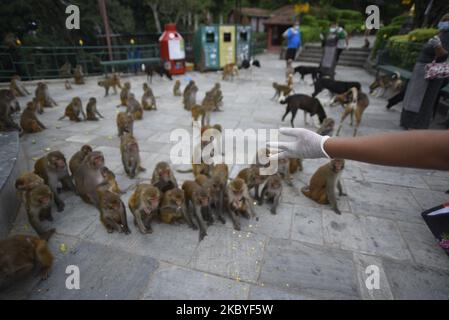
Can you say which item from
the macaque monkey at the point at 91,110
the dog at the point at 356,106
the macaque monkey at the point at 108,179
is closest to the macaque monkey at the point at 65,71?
the macaque monkey at the point at 91,110

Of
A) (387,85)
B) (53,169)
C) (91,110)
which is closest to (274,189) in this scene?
(53,169)

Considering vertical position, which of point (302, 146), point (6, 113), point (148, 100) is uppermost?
point (302, 146)

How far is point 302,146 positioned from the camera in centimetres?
314

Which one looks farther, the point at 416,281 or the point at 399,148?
the point at 416,281

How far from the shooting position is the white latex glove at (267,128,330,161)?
116 inches

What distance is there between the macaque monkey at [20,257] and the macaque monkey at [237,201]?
2.46 m

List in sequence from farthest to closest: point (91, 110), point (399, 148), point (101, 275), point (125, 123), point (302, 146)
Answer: point (91, 110) → point (125, 123) → point (101, 275) → point (302, 146) → point (399, 148)

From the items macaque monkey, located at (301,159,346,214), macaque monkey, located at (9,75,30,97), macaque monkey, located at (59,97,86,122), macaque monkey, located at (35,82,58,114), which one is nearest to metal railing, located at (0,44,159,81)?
macaque monkey, located at (9,75,30,97)

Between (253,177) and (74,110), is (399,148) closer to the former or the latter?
(253,177)

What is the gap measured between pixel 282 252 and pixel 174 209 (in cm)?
167

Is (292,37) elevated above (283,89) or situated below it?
above

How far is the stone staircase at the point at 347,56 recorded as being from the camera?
21644 millimetres

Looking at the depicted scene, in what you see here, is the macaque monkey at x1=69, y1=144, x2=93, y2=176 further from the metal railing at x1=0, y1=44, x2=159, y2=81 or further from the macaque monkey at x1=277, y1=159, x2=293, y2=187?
the metal railing at x1=0, y1=44, x2=159, y2=81

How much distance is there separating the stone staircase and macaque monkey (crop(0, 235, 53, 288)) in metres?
23.9
